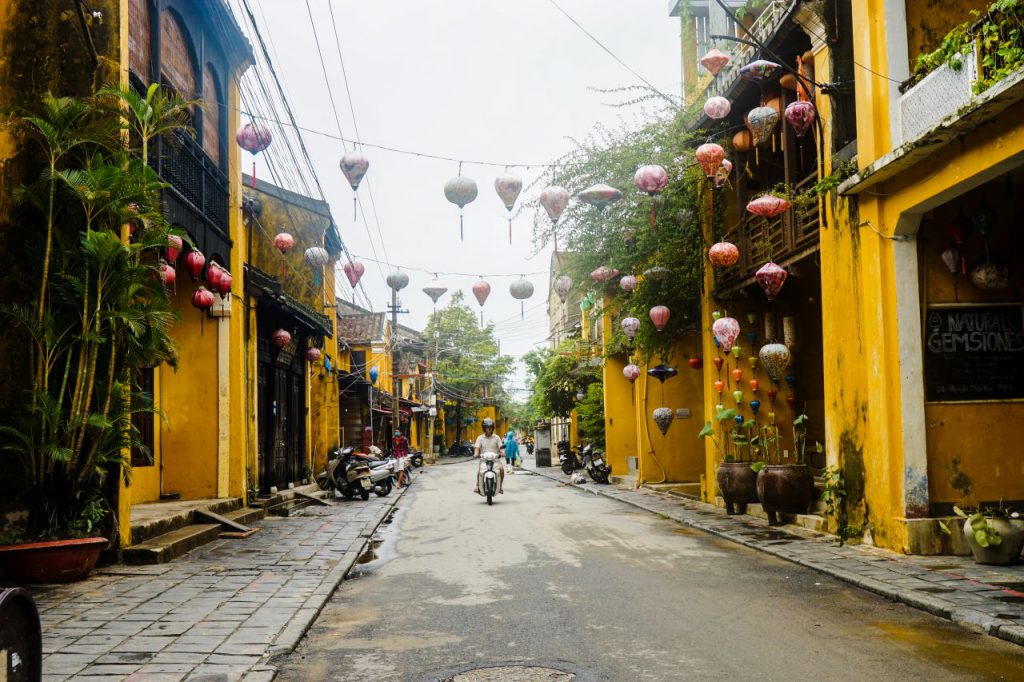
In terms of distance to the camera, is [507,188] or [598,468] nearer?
[507,188]

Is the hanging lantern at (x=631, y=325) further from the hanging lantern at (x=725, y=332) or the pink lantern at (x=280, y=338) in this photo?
the pink lantern at (x=280, y=338)

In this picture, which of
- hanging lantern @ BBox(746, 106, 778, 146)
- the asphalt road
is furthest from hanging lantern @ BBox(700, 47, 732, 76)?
the asphalt road

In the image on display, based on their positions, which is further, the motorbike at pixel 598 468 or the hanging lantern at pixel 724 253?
the motorbike at pixel 598 468

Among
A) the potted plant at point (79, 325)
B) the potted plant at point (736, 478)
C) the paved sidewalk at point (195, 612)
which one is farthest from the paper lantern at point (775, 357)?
the potted plant at point (79, 325)

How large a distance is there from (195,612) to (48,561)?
218cm

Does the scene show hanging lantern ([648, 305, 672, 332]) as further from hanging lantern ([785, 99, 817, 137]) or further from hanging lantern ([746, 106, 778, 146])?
hanging lantern ([785, 99, 817, 137])

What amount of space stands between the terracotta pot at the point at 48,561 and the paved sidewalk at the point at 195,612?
0.61 feet

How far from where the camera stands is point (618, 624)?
22.2 feet

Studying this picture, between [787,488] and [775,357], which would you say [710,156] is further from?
[787,488]

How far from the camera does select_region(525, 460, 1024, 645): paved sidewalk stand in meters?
6.83

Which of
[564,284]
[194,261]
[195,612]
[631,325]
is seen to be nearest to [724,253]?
[631,325]

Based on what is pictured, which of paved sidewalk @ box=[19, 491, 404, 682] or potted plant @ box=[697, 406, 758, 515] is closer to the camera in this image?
paved sidewalk @ box=[19, 491, 404, 682]

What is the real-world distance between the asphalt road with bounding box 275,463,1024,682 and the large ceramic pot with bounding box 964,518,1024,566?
5.72 ft

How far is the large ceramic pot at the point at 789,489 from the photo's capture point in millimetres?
12875
